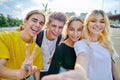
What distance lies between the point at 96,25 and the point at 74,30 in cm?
27

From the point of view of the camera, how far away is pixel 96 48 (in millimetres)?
2930

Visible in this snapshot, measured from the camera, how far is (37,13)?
Answer: 3.20 meters

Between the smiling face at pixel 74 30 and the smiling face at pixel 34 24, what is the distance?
0.37 metres

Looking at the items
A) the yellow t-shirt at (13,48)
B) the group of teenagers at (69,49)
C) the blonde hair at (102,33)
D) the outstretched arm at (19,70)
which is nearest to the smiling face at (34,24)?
the group of teenagers at (69,49)

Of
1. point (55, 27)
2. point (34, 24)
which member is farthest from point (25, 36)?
point (55, 27)

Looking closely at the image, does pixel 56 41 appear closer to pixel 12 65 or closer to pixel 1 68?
pixel 12 65

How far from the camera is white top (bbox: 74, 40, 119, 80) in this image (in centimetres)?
278

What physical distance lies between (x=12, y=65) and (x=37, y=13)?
0.74 metres

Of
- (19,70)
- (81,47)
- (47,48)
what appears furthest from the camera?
(47,48)

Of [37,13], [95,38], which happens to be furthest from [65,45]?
[37,13]

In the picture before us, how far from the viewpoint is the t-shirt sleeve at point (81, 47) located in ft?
8.86

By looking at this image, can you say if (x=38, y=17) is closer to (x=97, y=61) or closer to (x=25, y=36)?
(x=25, y=36)

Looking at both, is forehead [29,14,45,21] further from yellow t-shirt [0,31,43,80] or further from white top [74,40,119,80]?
white top [74,40,119,80]

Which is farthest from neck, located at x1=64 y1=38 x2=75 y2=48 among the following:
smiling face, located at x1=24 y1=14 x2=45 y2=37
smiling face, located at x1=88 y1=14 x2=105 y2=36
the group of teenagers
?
smiling face, located at x1=24 y1=14 x2=45 y2=37
